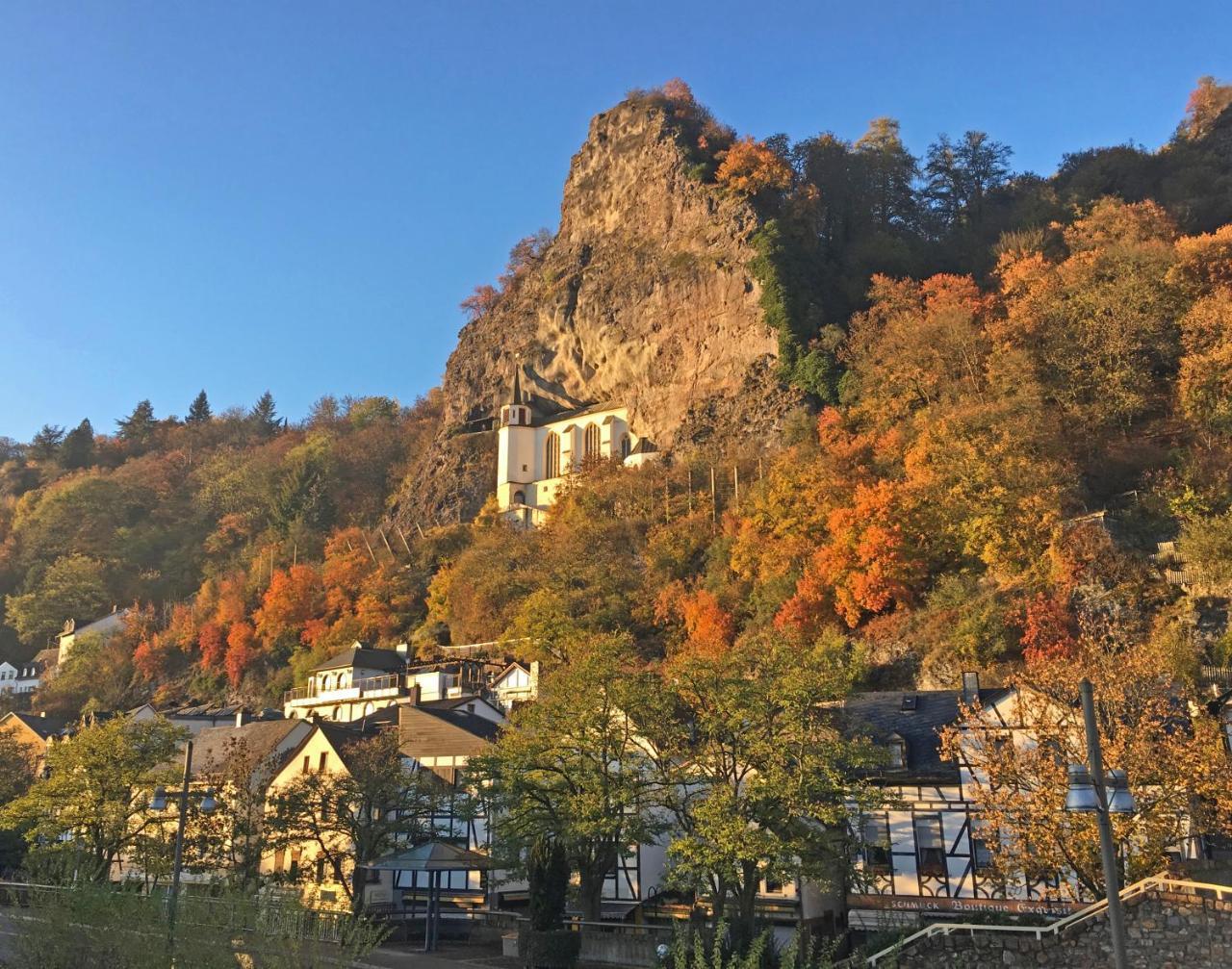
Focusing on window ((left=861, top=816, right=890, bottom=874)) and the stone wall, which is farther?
window ((left=861, top=816, right=890, bottom=874))

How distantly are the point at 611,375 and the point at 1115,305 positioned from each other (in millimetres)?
39938

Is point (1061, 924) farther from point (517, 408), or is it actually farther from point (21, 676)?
point (21, 676)

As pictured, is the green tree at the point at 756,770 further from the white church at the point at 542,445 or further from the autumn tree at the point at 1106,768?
the white church at the point at 542,445

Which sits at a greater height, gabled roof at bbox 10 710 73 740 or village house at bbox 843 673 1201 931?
gabled roof at bbox 10 710 73 740

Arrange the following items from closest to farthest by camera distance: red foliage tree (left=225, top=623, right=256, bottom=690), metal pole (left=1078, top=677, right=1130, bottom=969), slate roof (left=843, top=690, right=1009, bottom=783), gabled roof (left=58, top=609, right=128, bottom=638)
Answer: metal pole (left=1078, top=677, right=1130, bottom=969), slate roof (left=843, top=690, right=1009, bottom=783), red foliage tree (left=225, top=623, right=256, bottom=690), gabled roof (left=58, top=609, right=128, bottom=638)

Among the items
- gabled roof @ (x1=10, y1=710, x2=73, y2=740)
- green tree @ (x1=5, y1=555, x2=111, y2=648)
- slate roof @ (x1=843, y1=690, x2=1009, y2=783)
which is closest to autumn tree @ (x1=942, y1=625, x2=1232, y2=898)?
slate roof @ (x1=843, y1=690, x2=1009, y2=783)

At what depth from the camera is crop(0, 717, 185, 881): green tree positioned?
34.8 metres

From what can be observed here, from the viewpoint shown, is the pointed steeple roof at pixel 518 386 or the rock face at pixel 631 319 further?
the pointed steeple roof at pixel 518 386

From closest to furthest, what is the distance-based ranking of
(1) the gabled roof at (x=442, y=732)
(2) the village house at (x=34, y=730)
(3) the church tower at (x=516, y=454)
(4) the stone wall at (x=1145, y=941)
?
(4) the stone wall at (x=1145, y=941) < (1) the gabled roof at (x=442, y=732) < (2) the village house at (x=34, y=730) < (3) the church tower at (x=516, y=454)

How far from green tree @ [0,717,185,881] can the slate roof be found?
882 inches

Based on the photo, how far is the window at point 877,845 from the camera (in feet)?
91.9

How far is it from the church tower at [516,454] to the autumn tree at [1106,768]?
6363 centimetres

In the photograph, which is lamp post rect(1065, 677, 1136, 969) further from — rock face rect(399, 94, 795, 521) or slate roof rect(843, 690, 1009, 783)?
rock face rect(399, 94, 795, 521)

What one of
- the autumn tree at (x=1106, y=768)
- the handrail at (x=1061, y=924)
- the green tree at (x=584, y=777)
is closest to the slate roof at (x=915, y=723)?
the autumn tree at (x=1106, y=768)
